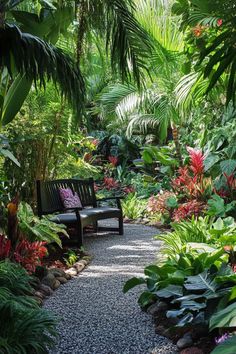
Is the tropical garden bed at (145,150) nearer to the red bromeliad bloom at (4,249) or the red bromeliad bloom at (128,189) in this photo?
the red bromeliad bloom at (4,249)

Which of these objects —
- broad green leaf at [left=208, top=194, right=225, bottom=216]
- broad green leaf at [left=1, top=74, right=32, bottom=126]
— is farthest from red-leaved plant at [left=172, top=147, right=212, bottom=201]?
broad green leaf at [left=1, top=74, right=32, bottom=126]

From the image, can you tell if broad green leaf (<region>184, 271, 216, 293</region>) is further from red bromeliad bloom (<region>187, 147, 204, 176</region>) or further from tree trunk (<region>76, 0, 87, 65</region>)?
red bromeliad bloom (<region>187, 147, 204, 176</region>)

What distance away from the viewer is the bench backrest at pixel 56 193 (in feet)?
20.1

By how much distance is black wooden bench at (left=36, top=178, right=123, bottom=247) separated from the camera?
611 cm

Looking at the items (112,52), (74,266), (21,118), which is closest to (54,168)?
(21,118)

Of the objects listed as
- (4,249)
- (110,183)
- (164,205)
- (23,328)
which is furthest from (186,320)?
(110,183)

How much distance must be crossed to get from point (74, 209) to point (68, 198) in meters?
0.65

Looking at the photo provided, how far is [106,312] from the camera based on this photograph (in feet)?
11.7

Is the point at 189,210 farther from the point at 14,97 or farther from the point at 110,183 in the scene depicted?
the point at 110,183

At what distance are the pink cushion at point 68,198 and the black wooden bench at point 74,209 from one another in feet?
0.19

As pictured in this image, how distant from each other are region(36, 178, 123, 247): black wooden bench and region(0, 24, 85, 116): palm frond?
2.17m

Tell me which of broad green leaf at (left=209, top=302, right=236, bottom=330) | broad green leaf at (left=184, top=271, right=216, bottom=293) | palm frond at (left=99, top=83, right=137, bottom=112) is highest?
palm frond at (left=99, top=83, right=137, bottom=112)

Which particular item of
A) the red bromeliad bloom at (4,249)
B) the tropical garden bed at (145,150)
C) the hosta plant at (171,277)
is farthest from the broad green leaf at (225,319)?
the red bromeliad bloom at (4,249)

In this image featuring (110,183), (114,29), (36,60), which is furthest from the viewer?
(110,183)
